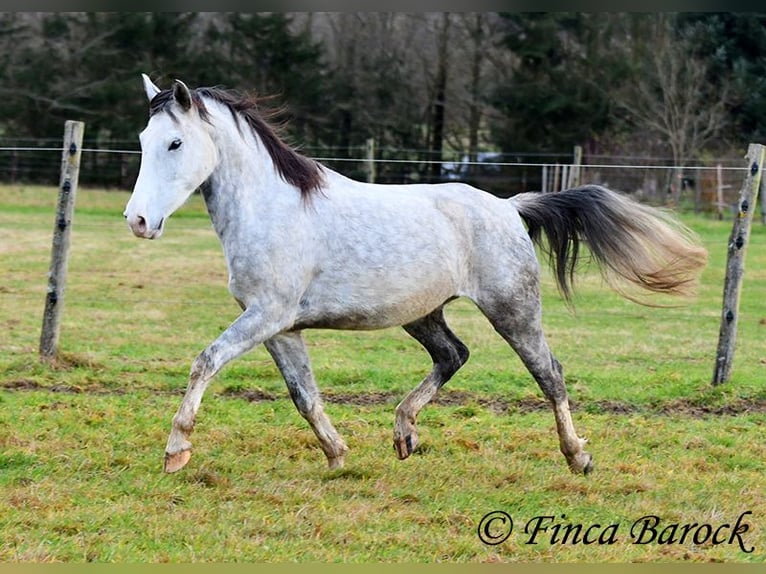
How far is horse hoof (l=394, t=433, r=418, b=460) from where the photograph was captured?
5629 millimetres

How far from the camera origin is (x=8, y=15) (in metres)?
30.5

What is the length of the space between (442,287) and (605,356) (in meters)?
4.61

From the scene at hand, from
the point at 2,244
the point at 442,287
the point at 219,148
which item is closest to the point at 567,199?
the point at 442,287

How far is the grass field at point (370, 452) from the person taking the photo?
423 centimetres

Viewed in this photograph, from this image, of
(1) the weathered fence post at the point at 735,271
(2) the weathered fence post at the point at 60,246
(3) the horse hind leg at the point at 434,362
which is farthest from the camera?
(2) the weathered fence post at the point at 60,246

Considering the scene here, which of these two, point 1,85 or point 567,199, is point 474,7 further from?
point 1,85

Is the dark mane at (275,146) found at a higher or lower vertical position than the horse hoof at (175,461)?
higher

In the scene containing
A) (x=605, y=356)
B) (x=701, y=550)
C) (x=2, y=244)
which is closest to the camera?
→ (x=701, y=550)

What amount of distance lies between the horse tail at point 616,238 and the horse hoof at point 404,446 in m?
1.28

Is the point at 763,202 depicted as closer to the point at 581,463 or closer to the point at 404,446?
the point at 581,463

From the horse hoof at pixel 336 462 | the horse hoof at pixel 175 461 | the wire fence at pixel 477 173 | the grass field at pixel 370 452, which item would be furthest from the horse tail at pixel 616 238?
the wire fence at pixel 477 173

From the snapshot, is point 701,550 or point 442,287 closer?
point 701,550

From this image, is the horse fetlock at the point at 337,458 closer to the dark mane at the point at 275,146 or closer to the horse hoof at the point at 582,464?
the horse hoof at the point at 582,464

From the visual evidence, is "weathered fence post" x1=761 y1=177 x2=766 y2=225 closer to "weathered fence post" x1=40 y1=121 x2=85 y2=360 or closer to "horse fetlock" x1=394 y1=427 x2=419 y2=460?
"weathered fence post" x1=40 y1=121 x2=85 y2=360
